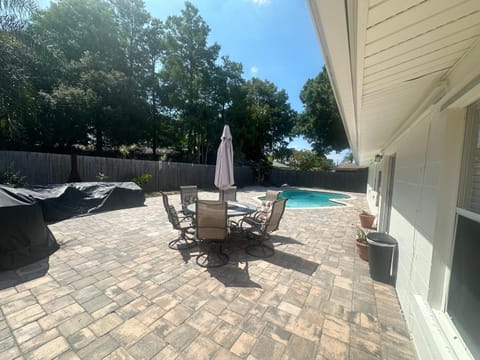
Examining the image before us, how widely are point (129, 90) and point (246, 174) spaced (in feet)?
38.7

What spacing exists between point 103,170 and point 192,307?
34.3 ft

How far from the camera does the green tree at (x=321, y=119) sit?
19.6 m

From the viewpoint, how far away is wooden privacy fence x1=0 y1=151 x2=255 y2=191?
828 centimetres

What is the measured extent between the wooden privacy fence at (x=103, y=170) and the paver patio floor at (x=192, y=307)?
22.9ft

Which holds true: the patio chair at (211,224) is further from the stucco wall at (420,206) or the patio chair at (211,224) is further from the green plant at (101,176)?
the green plant at (101,176)

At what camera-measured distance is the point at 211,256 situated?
143 inches

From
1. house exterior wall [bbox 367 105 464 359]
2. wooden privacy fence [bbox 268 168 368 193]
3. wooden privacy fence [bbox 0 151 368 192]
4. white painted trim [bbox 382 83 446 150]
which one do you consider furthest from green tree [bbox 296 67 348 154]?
house exterior wall [bbox 367 105 464 359]

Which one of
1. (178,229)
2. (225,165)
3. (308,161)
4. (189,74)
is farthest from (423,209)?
(308,161)

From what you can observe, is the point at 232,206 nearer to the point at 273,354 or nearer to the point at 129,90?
the point at 273,354

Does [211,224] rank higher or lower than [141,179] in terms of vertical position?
lower

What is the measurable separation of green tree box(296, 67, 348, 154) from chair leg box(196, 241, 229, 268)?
749 inches

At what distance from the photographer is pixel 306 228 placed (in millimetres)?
5590

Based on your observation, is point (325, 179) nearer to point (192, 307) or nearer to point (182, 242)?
point (182, 242)

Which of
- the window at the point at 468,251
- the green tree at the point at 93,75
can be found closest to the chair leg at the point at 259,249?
the window at the point at 468,251
